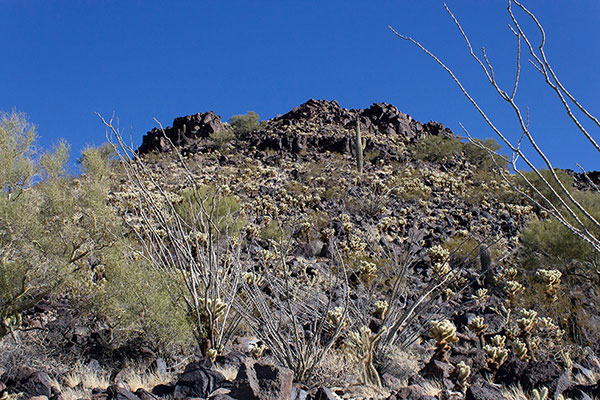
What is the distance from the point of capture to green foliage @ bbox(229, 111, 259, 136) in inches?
1412

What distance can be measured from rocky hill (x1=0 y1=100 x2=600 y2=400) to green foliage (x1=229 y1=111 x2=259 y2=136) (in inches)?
494

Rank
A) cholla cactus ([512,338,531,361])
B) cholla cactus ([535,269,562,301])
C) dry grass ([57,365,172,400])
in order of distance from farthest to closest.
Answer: cholla cactus ([535,269,562,301])
cholla cactus ([512,338,531,361])
dry grass ([57,365,172,400])

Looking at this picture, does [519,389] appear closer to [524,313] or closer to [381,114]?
[524,313]

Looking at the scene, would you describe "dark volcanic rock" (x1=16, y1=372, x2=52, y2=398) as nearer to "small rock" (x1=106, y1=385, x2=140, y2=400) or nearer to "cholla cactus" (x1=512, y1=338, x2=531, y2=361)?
"small rock" (x1=106, y1=385, x2=140, y2=400)

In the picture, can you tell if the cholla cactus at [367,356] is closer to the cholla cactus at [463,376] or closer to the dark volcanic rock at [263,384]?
the cholla cactus at [463,376]

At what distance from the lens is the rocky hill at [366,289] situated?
369 centimetres

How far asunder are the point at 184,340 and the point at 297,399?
212 centimetres

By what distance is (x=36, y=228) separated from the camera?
6402mm

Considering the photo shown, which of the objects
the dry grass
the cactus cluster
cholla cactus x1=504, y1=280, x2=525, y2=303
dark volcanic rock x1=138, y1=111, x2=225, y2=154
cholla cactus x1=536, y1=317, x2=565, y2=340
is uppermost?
dark volcanic rock x1=138, y1=111, x2=225, y2=154

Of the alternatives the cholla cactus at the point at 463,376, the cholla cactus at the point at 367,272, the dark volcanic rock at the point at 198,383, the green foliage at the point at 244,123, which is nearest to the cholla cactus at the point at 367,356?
the cholla cactus at the point at 463,376

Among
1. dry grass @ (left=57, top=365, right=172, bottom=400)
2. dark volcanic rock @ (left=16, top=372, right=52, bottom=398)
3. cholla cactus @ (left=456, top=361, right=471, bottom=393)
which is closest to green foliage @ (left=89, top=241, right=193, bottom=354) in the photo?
dry grass @ (left=57, top=365, right=172, bottom=400)

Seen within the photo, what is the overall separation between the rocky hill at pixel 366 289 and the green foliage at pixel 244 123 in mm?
12559

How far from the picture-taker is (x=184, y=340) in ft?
16.0

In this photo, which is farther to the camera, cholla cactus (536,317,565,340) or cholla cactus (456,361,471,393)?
cholla cactus (536,317,565,340)
